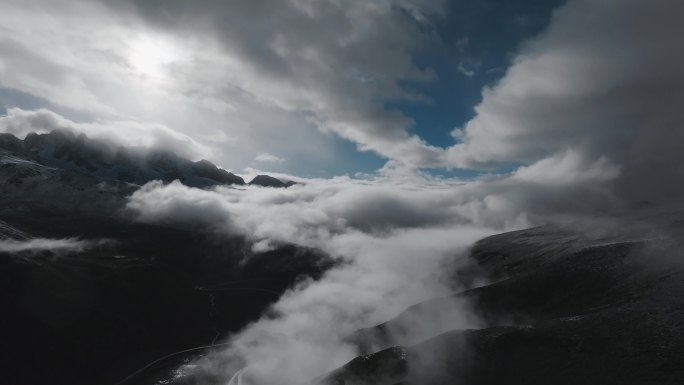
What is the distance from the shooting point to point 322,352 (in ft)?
648

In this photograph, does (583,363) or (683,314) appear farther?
(683,314)

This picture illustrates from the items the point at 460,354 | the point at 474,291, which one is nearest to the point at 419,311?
the point at 474,291

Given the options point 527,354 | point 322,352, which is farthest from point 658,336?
point 322,352

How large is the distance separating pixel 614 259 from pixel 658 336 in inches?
2391

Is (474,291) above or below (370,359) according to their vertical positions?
above

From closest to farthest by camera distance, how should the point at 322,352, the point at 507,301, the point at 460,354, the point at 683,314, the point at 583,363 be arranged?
1. the point at 583,363
2. the point at 683,314
3. the point at 460,354
4. the point at 507,301
5. the point at 322,352

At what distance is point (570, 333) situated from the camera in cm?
9819

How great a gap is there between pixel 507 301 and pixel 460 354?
153ft

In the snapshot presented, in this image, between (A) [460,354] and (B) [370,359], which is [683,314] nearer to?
(A) [460,354]

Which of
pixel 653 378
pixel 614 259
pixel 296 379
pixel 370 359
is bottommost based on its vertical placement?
pixel 296 379

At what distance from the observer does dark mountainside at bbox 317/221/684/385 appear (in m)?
85.2

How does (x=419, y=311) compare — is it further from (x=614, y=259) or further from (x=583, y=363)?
(x=583, y=363)

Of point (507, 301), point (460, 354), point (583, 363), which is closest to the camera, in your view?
point (583, 363)

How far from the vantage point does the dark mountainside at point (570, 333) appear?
8525 centimetres
